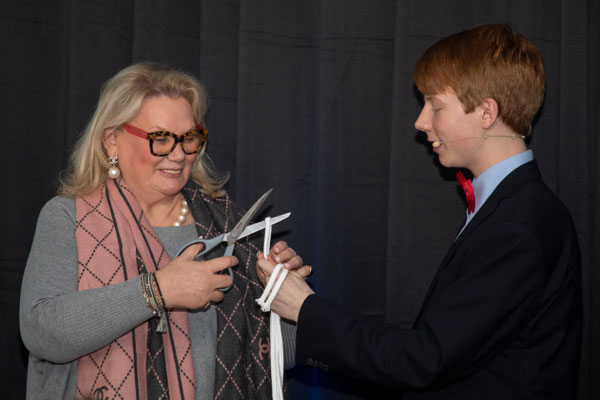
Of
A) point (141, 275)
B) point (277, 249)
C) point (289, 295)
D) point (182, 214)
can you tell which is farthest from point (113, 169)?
point (289, 295)

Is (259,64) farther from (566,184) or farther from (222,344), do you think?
(566,184)

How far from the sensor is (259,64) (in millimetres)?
1699

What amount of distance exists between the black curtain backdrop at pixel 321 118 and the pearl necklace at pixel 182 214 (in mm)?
275

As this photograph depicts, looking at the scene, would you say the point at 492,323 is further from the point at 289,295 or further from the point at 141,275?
the point at 141,275

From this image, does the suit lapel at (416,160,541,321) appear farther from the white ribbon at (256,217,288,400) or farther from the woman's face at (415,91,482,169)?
the white ribbon at (256,217,288,400)

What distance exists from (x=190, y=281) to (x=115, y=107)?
51cm

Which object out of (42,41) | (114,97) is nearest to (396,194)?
(114,97)

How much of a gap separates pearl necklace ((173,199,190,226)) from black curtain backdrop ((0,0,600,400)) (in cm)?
28

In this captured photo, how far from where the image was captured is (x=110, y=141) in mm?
1415

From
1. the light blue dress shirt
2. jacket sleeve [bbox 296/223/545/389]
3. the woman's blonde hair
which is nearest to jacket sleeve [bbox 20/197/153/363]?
the woman's blonde hair

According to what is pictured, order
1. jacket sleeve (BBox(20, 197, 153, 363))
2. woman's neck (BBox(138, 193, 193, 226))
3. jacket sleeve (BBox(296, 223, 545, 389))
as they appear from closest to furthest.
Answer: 1. jacket sleeve (BBox(296, 223, 545, 389))
2. jacket sleeve (BBox(20, 197, 153, 363))
3. woman's neck (BBox(138, 193, 193, 226))

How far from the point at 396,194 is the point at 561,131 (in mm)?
488

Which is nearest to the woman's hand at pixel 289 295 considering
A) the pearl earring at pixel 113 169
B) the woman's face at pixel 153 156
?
the woman's face at pixel 153 156

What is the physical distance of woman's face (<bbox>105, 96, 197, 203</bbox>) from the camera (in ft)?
4.46
